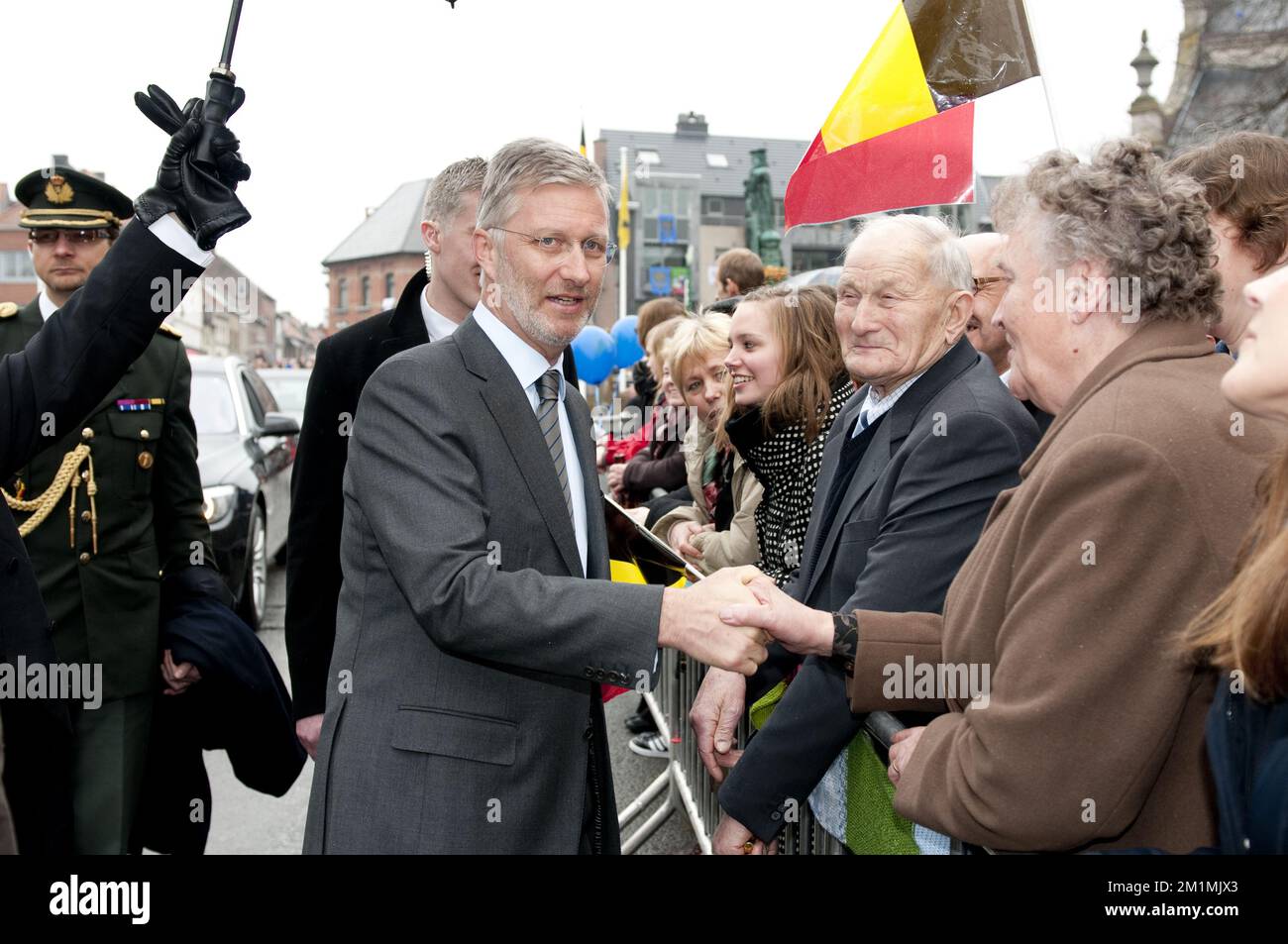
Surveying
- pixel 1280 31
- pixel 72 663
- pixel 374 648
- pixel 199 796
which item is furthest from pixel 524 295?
pixel 1280 31

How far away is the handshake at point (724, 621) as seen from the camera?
2.13 metres

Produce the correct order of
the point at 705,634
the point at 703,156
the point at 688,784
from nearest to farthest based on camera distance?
the point at 705,634
the point at 688,784
the point at 703,156

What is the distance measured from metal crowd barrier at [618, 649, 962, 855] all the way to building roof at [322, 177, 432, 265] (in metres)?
75.0

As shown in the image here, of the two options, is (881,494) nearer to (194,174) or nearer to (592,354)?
(194,174)

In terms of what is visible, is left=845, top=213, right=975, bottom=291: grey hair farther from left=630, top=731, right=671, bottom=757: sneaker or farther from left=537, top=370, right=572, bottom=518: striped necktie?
left=630, top=731, right=671, bottom=757: sneaker

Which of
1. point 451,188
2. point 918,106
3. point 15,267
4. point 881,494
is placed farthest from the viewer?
point 15,267

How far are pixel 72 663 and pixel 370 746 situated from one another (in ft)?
5.56

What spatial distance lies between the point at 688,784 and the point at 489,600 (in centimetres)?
262

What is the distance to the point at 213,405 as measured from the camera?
8.78 m

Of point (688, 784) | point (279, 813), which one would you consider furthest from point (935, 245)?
point (279, 813)

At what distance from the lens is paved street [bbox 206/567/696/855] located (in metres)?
4.78
